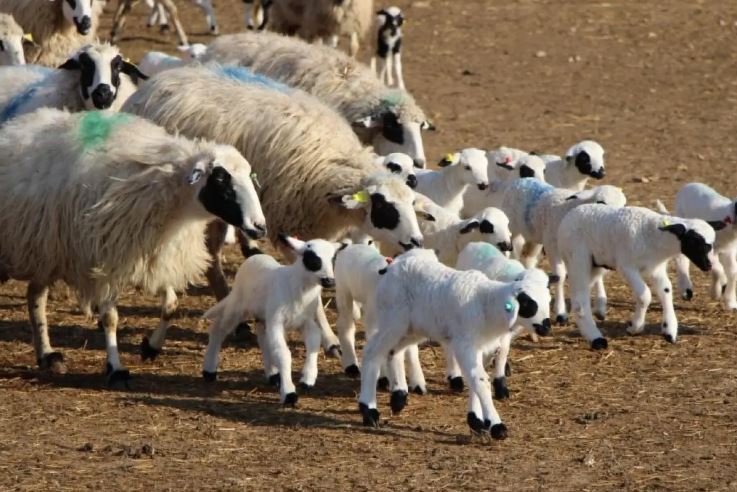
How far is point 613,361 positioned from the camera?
9.50 meters

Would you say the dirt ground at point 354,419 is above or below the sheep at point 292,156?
below

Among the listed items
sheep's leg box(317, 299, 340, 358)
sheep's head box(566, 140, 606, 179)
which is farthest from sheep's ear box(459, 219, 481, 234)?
sheep's head box(566, 140, 606, 179)

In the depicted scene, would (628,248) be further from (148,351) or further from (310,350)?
(148,351)

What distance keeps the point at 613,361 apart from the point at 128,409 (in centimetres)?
301

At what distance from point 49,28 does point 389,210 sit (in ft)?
16.6

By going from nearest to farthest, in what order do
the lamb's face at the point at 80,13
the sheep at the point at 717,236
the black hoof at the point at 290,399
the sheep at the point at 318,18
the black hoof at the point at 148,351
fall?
the black hoof at the point at 290,399, the black hoof at the point at 148,351, the sheep at the point at 717,236, the lamb's face at the point at 80,13, the sheep at the point at 318,18

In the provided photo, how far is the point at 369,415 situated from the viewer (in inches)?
316

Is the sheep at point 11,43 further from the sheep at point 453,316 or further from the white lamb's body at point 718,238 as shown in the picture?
the sheep at point 453,316

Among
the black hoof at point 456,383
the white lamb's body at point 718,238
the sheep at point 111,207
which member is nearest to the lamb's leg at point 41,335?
the sheep at point 111,207

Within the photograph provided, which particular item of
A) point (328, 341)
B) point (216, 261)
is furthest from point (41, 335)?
point (328, 341)

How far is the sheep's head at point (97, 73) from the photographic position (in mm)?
10938

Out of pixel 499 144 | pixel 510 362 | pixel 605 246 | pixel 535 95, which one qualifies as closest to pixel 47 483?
pixel 510 362

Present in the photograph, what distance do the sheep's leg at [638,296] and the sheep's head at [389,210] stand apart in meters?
1.33

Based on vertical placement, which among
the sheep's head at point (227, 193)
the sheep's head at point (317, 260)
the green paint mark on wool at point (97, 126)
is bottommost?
the sheep's head at point (317, 260)
